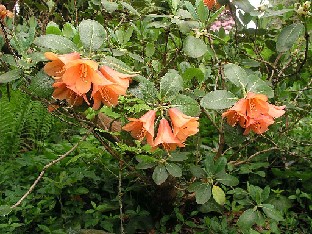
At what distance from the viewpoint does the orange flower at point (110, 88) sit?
123cm

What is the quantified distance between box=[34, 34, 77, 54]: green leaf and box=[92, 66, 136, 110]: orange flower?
158mm

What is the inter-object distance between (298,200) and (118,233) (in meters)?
1.25

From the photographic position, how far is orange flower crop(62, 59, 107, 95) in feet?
3.90

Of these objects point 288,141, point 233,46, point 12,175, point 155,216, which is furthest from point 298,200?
point 12,175

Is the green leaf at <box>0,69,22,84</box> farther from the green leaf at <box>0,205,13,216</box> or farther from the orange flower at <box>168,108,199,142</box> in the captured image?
the green leaf at <box>0,205,13,216</box>

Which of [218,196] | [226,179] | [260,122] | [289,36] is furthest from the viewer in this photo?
[226,179]

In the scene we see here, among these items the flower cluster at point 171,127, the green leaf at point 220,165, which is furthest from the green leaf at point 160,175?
the flower cluster at point 171,127

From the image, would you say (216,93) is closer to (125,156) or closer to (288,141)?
(125,156)

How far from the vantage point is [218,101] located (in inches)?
60.4

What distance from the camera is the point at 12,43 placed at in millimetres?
1568

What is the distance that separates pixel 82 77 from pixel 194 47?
63 centimetres

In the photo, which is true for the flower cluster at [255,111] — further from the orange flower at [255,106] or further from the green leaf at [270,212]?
the green leaf at [270,212]

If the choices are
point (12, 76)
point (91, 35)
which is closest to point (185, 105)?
point (91, 35)

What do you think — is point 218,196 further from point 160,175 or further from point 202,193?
point 160,175
